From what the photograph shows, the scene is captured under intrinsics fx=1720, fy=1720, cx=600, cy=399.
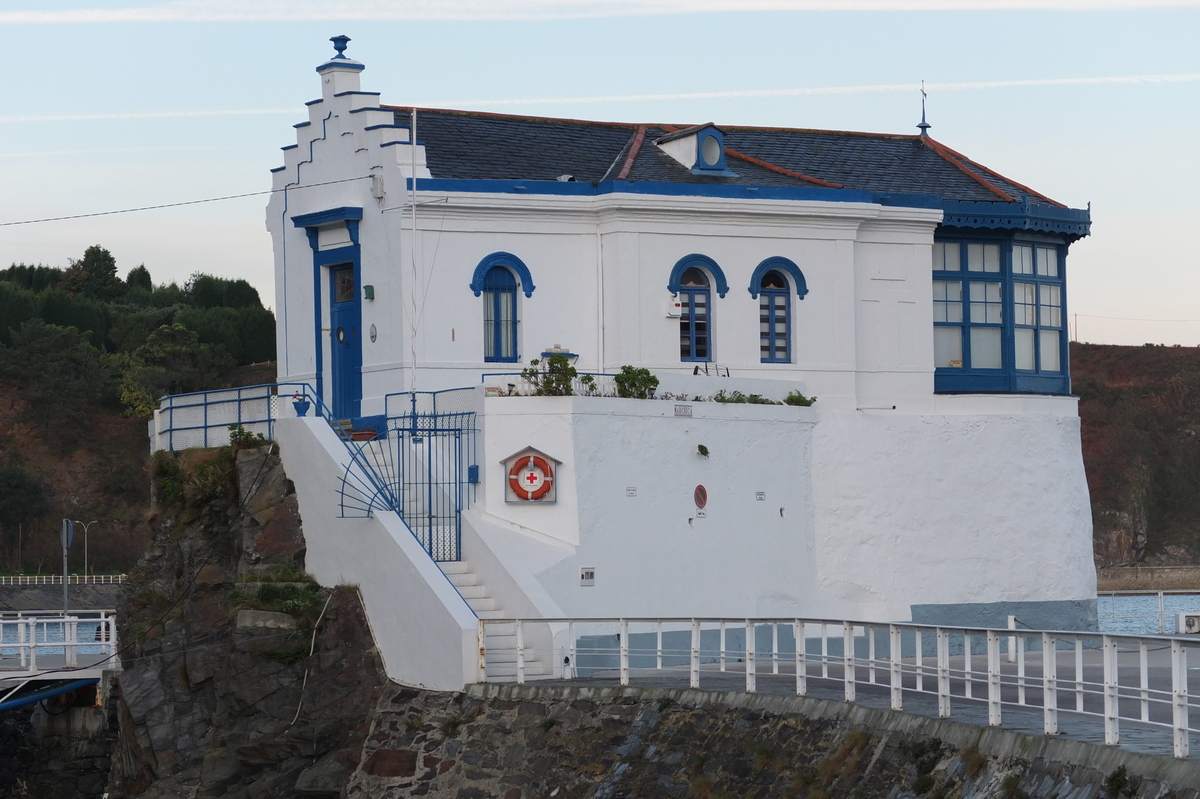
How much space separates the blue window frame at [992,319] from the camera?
2992 cm

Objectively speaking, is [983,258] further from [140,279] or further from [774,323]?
[140,279]

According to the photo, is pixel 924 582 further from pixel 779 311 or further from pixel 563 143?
pixel 563 143

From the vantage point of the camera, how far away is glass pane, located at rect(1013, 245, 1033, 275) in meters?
30.4

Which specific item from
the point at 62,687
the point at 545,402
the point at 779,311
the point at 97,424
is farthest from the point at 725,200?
the point at 97,424

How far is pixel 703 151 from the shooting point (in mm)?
29203

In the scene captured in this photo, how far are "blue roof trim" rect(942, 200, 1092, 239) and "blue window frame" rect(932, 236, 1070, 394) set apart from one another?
50 cm

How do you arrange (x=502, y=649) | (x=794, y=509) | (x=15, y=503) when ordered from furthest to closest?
(x=15, y=503) < (x=794, y=509) < (x=502, y=649)

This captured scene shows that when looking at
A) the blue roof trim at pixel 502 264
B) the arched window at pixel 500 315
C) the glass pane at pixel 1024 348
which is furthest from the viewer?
the glass pane at pixel 1024 348

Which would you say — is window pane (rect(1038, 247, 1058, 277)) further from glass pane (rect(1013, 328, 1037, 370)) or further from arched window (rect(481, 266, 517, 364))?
arched window (rect(481, 266, 517, 364))

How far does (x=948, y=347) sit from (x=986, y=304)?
1.07 meters

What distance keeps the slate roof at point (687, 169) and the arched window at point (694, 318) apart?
1.71 metres

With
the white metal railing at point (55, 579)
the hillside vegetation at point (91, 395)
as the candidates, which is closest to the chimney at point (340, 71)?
the white metal railing at point (55, 579)

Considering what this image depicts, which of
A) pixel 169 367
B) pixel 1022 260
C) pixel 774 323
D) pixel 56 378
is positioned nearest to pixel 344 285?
pixel 774 323

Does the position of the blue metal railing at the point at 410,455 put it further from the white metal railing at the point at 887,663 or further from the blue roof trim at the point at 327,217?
the blue roof trim at the point at 327,217
